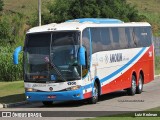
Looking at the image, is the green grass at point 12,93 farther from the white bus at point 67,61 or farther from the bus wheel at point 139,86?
the bus wheel at point 139,86

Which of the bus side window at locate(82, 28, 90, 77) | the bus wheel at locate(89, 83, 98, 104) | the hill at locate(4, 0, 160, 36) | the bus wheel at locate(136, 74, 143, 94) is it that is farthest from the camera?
the hill at locate(4, 0, 160, 36)

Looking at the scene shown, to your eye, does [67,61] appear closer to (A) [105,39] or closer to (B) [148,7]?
(A) [105,39]

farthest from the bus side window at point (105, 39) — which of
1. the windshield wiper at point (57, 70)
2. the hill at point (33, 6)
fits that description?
the hill at point (33, 6)

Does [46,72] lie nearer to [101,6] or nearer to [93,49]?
[93,49]

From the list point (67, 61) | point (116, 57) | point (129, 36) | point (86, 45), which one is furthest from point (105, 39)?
point (67, 61)

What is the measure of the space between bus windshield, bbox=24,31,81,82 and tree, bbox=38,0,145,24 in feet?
133

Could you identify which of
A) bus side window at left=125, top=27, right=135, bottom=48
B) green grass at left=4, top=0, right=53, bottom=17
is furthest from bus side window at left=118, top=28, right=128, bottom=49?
green grass at left=4, top=0, right=53, bottom=17

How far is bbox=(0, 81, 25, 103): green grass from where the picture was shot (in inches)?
959

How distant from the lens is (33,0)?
105m

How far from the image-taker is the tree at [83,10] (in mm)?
62281

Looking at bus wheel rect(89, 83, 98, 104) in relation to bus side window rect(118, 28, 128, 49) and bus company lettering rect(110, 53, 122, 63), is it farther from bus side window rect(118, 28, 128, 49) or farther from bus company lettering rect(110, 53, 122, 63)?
bus side window rect(118, 28, 128, 49)

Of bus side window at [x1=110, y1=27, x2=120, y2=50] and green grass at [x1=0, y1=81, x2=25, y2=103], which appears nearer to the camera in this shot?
green grass at [x1=0, y1=81, x2=25, y2=103]

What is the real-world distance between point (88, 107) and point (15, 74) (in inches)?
603

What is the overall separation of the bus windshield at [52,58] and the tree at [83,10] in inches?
1598
